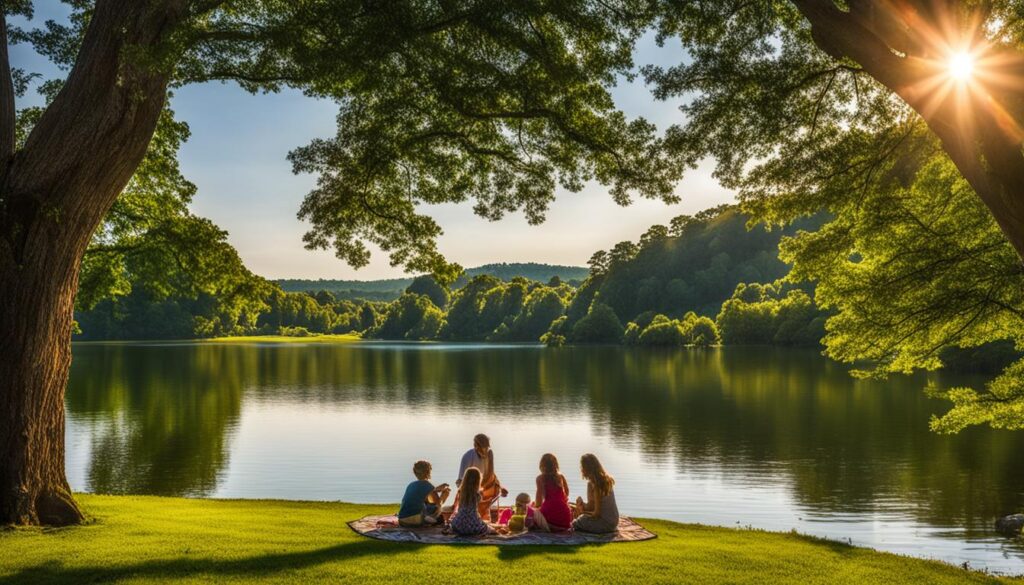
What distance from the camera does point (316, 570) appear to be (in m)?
7.60

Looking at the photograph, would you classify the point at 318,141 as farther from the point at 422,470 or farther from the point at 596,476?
the point at 596,476

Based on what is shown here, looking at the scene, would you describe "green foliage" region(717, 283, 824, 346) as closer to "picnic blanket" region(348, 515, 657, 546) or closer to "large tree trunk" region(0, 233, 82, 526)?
"picnic blanket" region(348, 515, 657, 546)

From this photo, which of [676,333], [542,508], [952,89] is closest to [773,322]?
[676,333]

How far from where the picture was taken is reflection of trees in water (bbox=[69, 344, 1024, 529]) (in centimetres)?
2169

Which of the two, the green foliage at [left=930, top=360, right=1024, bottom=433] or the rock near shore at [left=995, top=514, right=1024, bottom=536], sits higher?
the green foliage at [left=930, top=360, right=1024, bottom=433]

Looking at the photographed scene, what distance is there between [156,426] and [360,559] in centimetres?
2713

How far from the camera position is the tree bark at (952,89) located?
23.3 ft

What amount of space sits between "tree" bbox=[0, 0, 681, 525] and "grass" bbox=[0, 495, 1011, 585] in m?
1.48

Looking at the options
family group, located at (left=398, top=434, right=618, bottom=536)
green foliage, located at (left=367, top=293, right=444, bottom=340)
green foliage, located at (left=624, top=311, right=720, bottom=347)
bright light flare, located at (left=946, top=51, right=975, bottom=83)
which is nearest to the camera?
bright light flare, located at (left=946, top=51, right=975, bottom=83)

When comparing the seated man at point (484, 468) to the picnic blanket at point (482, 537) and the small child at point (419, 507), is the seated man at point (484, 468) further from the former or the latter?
the picnic blanket at point (482, 537)

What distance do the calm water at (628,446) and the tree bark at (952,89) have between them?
9.56 metres

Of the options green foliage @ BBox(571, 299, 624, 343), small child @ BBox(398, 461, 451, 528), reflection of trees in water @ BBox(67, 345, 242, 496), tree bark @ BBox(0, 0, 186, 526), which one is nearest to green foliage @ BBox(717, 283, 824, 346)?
green foliage @ BBox(571, 299, 624, 343)

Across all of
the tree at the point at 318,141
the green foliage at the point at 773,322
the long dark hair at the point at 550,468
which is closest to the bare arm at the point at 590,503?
the long dark hair at the point at 550,468

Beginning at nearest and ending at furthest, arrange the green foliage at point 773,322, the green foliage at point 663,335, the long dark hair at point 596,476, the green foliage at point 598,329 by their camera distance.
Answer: the long dark hair at point 596,476
the green foliage at point 773,322
the green foliage at point 663,335
the green foliage at point 598,329
